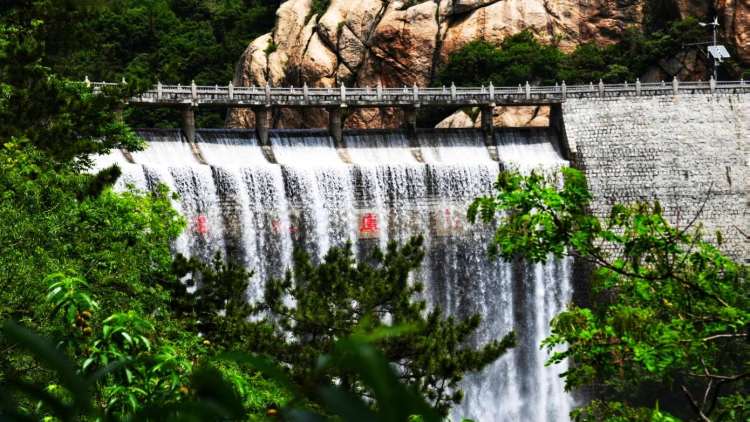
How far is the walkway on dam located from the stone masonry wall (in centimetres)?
99

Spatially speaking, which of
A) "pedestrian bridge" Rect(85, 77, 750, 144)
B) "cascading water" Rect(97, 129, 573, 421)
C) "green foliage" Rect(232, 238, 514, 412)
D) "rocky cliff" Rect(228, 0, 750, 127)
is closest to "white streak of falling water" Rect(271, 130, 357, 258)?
"cascading water" Rect(97, 129, 573, 421)

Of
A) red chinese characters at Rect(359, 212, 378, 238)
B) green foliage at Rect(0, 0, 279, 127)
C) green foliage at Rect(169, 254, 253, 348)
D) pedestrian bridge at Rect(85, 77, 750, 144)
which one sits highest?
green foliage at Rect(0, 0, 279, 127)

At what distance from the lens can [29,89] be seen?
2597 cm

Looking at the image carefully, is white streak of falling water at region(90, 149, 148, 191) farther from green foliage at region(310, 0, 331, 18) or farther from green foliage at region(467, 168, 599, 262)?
green foliage at region(467, 168, 599, 262)

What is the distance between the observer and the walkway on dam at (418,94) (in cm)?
5134

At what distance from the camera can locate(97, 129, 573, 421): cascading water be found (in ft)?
154

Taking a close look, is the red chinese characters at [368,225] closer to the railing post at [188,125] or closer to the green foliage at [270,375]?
the railing post at [188,125]

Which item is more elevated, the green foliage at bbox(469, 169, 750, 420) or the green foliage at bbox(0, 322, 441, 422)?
the green foliage at bbox(0, 322, 441, 422)

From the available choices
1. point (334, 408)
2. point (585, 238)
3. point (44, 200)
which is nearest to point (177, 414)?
point (334, 408)

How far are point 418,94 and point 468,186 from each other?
6.16 meters

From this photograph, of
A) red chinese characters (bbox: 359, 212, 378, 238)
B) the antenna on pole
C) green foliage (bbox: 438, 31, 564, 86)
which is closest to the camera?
red chinese characters (bbox: 359, 212, 378, 238)

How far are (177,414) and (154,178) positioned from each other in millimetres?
43836

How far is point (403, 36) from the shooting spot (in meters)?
64.5

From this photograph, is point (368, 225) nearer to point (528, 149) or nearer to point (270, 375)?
point (528, 149)
